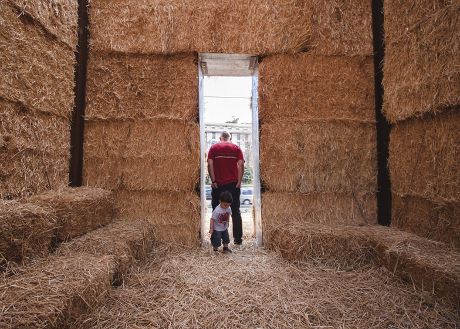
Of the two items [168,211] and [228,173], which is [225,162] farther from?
[168,211]

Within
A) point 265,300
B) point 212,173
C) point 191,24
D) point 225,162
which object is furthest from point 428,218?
point 191,24

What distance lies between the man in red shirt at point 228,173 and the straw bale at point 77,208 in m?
1.54

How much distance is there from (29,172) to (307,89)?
3.64 meters

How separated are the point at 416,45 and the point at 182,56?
2.97 m

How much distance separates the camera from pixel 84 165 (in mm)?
4461

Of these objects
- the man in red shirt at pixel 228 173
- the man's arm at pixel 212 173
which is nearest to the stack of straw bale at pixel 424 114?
the man in red shirt at pixel 228 173

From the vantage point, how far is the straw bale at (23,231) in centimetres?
224

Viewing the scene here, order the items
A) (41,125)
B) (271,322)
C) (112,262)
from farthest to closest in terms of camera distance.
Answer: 1. (41,125)
2. (112,262)
3. (271,322)

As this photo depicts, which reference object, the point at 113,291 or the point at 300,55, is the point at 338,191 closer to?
the point at 300,55

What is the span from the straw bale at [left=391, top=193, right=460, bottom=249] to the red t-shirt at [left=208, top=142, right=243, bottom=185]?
7.35ft

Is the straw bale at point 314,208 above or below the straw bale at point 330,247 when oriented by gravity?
above

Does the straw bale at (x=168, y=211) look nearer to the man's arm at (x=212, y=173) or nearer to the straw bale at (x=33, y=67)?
the man's arm at (x=212, y=173)

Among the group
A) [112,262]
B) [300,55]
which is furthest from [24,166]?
[300,55]

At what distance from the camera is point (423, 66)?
3.50 m
